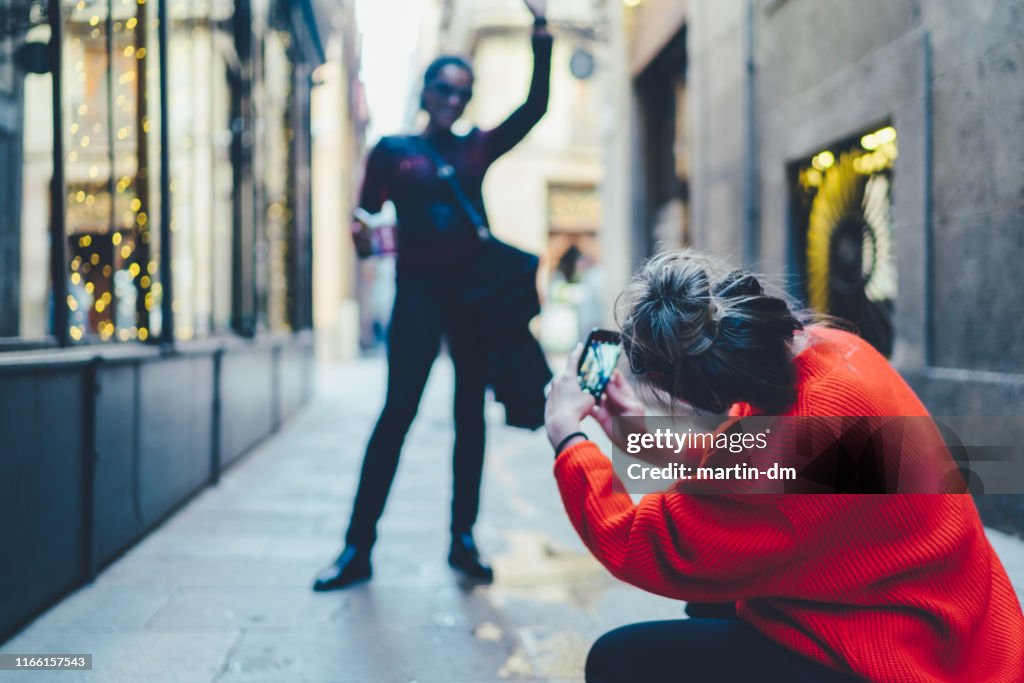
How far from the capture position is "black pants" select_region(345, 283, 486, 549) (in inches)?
123

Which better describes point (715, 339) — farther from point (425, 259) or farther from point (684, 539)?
point (425, 259)

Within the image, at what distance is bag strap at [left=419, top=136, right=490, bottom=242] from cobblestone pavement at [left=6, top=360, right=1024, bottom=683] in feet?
4.11

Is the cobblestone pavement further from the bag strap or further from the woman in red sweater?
the bag strap

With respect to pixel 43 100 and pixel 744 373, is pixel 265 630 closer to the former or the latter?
pixel 744 373

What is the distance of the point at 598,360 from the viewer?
1.89 metres

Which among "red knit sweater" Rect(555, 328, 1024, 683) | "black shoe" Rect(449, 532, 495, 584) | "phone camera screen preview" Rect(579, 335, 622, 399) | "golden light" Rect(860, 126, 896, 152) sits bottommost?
"black shoe" Rect(449, 532, 495, 584)

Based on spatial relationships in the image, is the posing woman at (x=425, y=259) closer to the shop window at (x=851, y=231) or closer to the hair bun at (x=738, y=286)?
the hair bun at (x=738, y=286)

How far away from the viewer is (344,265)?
2342 cm

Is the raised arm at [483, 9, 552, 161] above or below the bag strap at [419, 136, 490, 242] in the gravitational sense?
above

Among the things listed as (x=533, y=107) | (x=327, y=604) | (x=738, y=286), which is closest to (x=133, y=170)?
(x=533, y=107)

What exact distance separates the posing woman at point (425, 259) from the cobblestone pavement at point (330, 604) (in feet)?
0.97

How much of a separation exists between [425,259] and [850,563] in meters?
2.00

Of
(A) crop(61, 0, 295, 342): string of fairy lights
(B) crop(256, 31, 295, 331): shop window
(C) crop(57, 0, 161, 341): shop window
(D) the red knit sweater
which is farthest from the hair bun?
(B) crop(256, 31, 295, 331): shop window

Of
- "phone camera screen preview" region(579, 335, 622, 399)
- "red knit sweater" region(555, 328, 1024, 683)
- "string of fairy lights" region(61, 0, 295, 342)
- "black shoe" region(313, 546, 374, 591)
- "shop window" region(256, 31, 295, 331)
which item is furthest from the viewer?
"shop window" region(256, 31, 295, 331)
